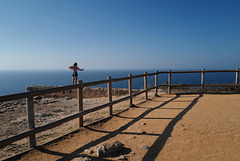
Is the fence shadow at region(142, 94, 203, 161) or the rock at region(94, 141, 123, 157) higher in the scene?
the rock at region(94, 141, 123, 157)

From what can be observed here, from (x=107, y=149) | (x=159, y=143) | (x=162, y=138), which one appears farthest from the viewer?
(x=162, y=138)

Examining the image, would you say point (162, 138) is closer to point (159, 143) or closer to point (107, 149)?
point (159, 143)

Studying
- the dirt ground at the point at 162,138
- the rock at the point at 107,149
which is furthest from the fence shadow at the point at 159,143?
the rock at the point at 107,149

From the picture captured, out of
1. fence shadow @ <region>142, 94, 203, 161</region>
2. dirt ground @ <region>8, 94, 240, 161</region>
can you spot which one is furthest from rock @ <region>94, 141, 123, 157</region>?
fence shadow @ <region>142, 94, 203, 161</region>

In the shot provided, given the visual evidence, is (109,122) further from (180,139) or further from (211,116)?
(211,116)

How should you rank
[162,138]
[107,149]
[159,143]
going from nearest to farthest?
[107,149] < [159,143] < [162,138]

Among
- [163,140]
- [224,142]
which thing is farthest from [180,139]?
[224,142]

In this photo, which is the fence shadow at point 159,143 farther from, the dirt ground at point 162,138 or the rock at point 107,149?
the rock at point 107,149

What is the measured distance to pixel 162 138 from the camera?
3688 mm

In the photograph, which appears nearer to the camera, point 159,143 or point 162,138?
point 159,143

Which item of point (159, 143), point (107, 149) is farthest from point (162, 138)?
point (107, 149)

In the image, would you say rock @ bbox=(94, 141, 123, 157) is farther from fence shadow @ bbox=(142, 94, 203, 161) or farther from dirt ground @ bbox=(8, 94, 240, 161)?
fence shadow @ bbox=(142, 94, 203, 161)

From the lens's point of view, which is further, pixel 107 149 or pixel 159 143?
pixel 159 143

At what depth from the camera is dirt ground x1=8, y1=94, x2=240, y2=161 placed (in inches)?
118
